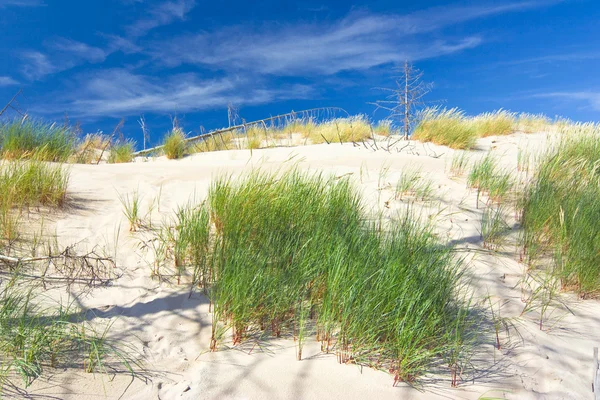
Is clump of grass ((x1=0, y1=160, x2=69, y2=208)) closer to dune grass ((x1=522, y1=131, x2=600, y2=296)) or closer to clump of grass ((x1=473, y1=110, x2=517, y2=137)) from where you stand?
dune grass ((x1=522, y1=131, x2=600, y2=296))

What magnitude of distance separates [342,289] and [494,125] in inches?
473

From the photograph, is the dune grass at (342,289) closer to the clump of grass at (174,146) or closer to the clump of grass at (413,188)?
the clump of grass at (413,188)

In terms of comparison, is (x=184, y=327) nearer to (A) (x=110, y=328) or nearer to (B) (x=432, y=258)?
(A) (x=110, y=328)

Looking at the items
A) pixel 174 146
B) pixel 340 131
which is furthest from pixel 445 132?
pixel 174 146

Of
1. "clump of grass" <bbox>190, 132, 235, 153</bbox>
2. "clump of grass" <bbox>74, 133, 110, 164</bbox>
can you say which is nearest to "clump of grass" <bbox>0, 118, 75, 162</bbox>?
"clump of grass" <bbox>74, 133, 110, 164</bbox>

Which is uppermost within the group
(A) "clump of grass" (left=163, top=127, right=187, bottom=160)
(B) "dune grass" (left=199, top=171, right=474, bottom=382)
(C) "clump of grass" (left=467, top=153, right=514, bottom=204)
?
(A) "clump of grass" (left=163, top=127, right=187, bottom=160)

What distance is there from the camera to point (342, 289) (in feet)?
7.37

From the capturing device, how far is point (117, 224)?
144 inches

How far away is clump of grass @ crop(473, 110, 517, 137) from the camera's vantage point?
12.2 m

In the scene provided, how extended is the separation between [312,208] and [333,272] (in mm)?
879

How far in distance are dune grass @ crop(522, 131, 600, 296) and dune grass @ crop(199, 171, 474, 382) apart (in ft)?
3.72

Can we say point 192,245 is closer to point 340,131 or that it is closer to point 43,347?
point 43,347

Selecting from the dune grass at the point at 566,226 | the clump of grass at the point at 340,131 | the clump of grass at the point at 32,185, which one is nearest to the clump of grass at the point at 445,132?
the clump of grass at the point at 340,131

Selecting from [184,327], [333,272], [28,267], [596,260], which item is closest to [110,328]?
[184,327]
